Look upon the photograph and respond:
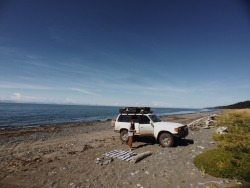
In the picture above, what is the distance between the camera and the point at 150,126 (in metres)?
14.7

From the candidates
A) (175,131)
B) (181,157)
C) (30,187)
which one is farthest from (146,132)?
(30,187)

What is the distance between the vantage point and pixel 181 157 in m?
10.7

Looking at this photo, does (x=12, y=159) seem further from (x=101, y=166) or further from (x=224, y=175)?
(x=224, y=175)

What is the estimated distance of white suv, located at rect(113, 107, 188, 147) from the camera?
45.1 ft

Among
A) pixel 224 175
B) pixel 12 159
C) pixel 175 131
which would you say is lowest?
pixel 12 159

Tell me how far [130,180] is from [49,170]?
171 inches

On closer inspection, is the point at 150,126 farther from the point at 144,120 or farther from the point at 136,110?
the point at 136,110

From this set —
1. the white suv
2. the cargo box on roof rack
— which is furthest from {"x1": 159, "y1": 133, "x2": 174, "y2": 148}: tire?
the cargo box on roof rack

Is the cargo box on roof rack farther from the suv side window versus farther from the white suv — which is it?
the suv side window

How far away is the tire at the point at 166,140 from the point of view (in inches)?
540

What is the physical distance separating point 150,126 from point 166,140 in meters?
1.59

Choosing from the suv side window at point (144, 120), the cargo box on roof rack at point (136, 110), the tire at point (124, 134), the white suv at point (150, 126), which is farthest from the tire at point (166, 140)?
the tire at point (124, 134)

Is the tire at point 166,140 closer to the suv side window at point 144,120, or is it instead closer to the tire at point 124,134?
the suv side window at point 144,120

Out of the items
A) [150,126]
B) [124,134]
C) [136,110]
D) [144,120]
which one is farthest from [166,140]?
[124,134]
